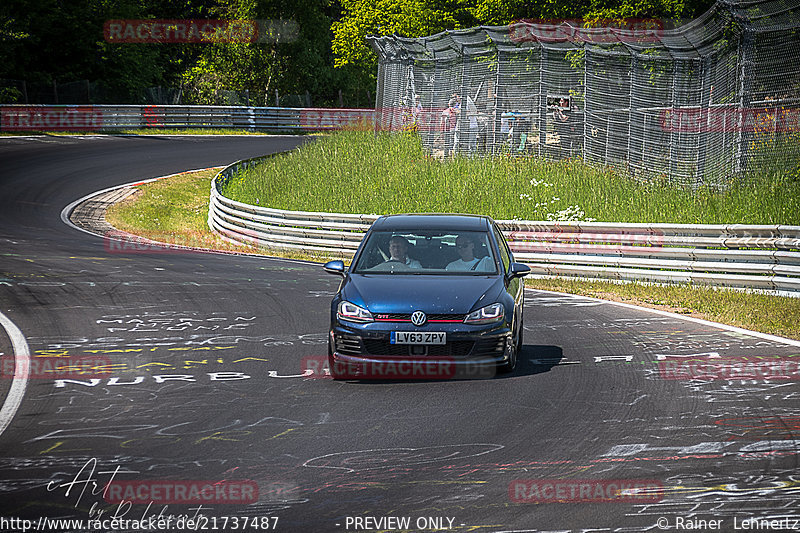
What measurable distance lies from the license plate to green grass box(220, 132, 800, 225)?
10065 millimetres

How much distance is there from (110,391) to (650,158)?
16.7 m

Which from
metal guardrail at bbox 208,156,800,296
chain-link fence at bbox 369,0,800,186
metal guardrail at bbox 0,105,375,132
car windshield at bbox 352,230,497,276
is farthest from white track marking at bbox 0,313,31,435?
metal guardrail at bbox 0,105,375,132

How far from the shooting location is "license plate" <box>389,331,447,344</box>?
8.91 m

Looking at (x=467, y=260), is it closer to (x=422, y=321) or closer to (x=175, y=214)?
(x=422, y=321)

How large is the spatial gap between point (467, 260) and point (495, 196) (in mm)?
13941

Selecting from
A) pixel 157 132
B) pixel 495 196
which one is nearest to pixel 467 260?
pixel 495 196

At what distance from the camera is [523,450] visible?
268 inches

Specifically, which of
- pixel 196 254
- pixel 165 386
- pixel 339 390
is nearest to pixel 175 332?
pixel 165 386

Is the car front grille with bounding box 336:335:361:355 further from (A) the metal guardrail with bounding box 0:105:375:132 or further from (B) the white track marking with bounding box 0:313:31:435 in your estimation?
(A) the metal guardrail with bounding box 0:105:375:132

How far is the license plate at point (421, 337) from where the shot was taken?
8.91m

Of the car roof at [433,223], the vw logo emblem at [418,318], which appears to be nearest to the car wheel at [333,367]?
the vw logo emblem at [418,318]

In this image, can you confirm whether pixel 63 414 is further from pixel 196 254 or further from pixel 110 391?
pixel 196 254

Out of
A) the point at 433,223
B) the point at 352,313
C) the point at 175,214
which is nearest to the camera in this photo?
Result: the point at 352,313

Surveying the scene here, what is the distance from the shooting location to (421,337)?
8906mm
